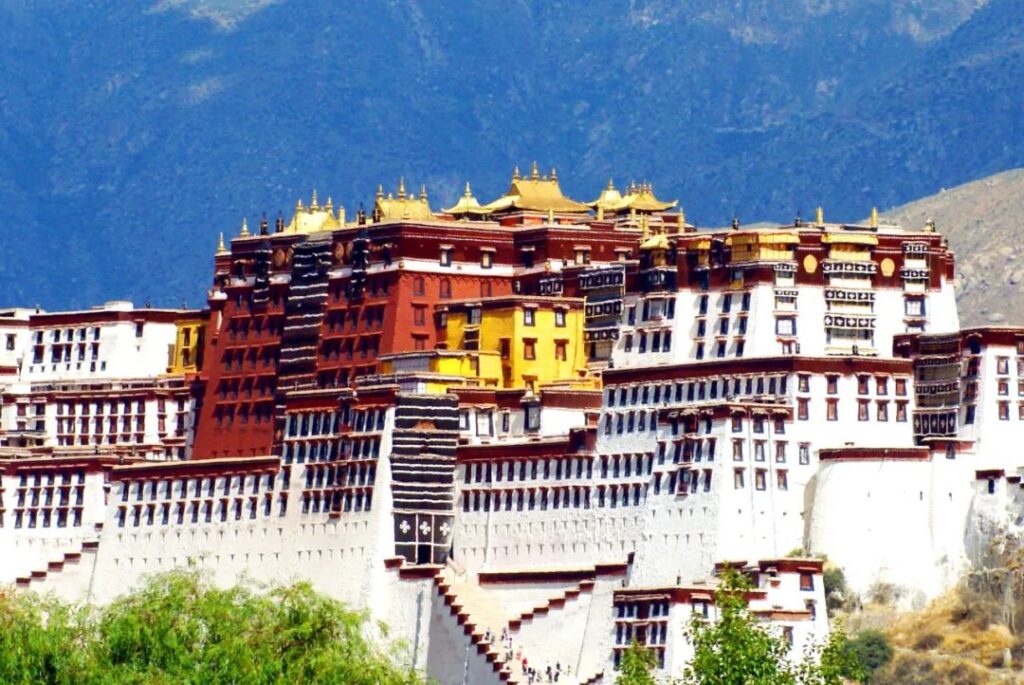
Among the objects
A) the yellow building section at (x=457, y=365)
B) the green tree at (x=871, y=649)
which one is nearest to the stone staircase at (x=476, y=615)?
the yellow building section at (x=457, y=365)

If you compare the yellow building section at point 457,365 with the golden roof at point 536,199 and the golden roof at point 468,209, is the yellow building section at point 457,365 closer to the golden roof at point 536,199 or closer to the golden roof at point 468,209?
the golden roof at point 536,199

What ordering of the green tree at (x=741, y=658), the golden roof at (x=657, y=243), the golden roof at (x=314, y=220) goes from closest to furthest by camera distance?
the green tree at (x=741, y=658) < the golden roof at (x=657, y=243) < the golden roof at (x=314, y=220)

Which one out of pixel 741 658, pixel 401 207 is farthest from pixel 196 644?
pixel 401 207

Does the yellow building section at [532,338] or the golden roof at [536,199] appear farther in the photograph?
the golden roof at [536,199]

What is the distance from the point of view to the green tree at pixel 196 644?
378 feet

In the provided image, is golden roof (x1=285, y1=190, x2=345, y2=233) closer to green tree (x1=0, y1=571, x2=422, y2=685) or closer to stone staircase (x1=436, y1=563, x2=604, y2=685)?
stone staircase (x1=436, y1=563, x2=604, y2=685)

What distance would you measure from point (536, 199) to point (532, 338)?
788 inches

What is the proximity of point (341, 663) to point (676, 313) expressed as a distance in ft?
153

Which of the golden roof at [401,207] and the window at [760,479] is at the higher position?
the golden roof at [401,207]

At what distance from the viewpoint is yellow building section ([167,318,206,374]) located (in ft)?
614

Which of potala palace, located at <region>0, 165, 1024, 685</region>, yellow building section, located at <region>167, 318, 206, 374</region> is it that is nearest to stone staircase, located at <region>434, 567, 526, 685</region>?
potala palace, located at <region>0, 165, 1024, 685</region>

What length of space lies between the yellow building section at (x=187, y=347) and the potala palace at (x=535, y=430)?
0.56 feet

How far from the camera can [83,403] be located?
184875 mm

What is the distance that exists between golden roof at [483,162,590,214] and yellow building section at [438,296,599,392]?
14.0 m
